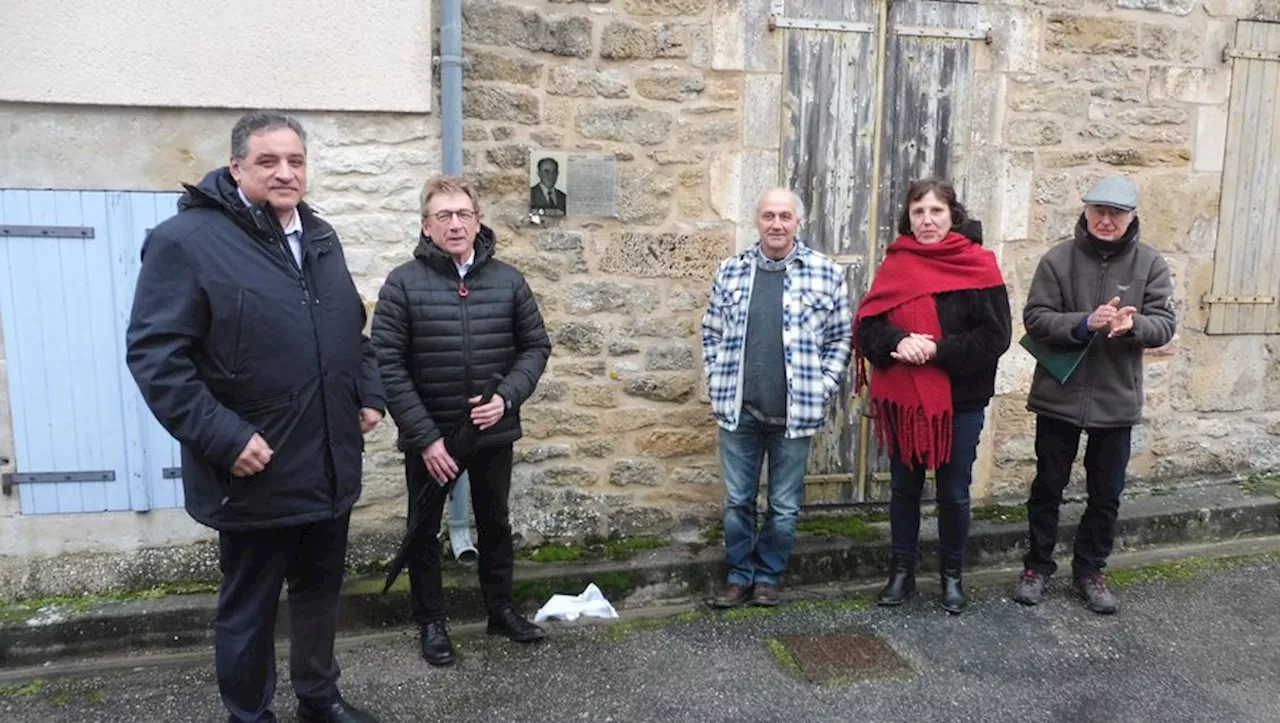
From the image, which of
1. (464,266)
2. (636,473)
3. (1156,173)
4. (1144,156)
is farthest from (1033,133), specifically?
(464,266)

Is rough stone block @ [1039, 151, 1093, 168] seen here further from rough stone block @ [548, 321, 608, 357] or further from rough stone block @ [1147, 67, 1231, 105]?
rough stone block @ [548, 321, 608, 357]

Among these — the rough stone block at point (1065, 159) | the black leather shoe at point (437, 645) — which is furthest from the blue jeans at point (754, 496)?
the rough stone block at point (1065, 159)

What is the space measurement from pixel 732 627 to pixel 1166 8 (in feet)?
12.7

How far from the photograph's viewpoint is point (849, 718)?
3143 mm

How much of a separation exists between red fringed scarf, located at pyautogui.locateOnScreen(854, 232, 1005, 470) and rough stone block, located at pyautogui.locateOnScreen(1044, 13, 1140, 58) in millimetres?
1651

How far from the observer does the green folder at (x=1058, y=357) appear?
3826 millimetres

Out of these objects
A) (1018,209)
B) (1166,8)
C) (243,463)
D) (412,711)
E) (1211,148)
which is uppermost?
Result: (1166,8)

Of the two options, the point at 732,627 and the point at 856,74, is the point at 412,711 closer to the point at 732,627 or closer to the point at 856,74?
the point at 732,627

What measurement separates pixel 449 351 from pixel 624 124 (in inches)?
60.4

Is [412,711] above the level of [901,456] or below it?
below

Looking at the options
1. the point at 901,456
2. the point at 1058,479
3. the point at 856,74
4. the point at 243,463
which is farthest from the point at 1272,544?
the point at 243,463

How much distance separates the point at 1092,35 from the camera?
4699mm

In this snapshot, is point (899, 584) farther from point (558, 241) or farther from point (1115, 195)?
point (558, 241)

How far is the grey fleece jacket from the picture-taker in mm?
3807
